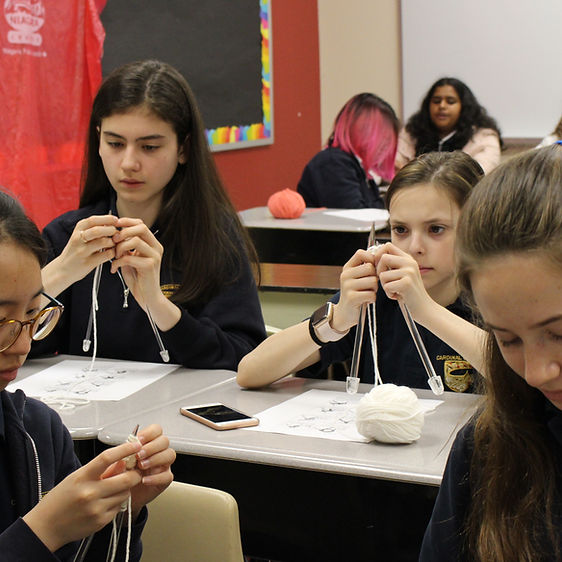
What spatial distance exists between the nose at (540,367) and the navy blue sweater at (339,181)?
409 cm

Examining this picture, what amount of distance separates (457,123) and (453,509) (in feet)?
16.6

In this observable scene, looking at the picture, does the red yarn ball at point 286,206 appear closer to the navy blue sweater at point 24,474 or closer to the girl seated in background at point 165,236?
the girl seated in background at point 165,236

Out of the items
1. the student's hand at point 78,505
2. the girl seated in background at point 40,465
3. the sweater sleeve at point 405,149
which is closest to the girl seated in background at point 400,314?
the girl seated in background at point 40,465

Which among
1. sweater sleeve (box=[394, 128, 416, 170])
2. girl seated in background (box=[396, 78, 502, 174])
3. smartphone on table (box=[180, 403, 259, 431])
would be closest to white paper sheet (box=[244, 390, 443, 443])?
smartphone on table (box=[180, 403, 259, 431])

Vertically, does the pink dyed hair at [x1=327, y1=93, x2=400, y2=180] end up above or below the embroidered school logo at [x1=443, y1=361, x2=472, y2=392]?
above

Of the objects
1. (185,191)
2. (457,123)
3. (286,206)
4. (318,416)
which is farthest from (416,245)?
(457,123)

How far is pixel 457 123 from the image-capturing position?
590cm

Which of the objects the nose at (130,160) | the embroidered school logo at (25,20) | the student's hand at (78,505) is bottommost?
the student's hand at (78,505)

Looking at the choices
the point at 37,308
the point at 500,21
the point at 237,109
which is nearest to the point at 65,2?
the point at 237,109

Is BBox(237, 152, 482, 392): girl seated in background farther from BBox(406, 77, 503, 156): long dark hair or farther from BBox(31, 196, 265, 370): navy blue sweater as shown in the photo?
BBox(406, 77, 503, 156): long dark hair

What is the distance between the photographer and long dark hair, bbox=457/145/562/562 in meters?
0.94

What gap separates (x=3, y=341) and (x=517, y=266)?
60 cm

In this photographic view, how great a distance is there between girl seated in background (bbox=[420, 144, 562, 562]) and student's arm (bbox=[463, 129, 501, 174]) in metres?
4.64

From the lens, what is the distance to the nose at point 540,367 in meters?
0.92
